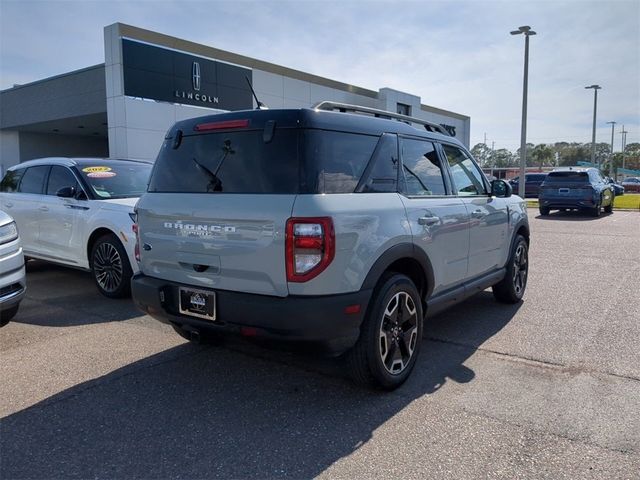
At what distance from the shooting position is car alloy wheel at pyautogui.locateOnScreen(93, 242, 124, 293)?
6.22 m

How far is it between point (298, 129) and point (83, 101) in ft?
70.4

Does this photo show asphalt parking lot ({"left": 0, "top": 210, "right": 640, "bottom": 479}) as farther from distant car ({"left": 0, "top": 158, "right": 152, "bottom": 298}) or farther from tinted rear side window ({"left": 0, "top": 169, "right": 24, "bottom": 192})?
tinted rear side window ({"left": 0, "top": 169, "right": 24, "bottom": 192})

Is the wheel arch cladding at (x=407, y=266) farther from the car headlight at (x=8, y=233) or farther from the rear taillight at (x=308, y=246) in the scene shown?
the car headlight at (x=8, y=233)

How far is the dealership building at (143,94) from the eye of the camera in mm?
17547

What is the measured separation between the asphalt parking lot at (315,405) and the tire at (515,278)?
391mm

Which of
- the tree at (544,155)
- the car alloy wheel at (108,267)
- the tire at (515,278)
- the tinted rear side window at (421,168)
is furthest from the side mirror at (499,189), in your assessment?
the tree at (544,155)

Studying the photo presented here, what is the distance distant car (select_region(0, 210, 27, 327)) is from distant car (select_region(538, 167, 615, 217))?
17.4 meters

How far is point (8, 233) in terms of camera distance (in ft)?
15.5

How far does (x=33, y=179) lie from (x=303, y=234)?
6120mm

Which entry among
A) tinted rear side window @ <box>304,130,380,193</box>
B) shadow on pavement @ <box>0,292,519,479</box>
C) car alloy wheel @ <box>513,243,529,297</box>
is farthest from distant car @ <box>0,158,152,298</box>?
car alloy wheel @ <box>513,243,529,297</box>

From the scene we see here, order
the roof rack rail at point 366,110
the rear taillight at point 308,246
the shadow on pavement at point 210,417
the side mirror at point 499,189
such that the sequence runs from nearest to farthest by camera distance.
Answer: the shadow on pavement at point 210,417 → the rear taillight at point 308,246 → the roof rack rail at point 366,110 → the side mirror at point 499,189

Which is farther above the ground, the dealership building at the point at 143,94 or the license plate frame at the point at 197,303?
the dealership building at the point at 143,94

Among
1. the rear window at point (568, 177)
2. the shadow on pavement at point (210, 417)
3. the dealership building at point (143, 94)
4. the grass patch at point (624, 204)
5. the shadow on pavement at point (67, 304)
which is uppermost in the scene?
the dealership building at point (143, 94)

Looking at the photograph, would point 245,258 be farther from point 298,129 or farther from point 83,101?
point 83,101
